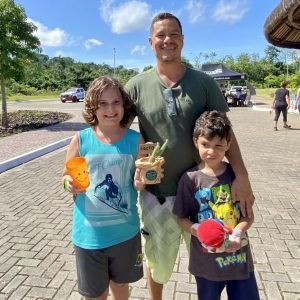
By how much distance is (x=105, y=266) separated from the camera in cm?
234

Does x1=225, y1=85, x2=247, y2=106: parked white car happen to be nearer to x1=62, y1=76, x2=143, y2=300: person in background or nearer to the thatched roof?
the thatched roof

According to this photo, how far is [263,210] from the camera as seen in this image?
5.22m

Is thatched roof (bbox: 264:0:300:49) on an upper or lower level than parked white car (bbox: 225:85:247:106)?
upper

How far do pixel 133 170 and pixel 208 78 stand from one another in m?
0.82

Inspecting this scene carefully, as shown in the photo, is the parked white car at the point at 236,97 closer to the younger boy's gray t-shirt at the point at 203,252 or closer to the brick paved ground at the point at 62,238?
the brick paved ground at the point at 62,238

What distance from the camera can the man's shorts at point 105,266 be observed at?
2301mm

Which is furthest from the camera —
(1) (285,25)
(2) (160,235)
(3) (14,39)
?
(3) (14,39)

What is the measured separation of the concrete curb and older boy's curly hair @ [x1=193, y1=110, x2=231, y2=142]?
21.4ft

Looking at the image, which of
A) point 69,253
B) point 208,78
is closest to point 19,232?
point 69,253

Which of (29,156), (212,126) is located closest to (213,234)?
(212,126)

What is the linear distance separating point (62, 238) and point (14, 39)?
36.3 ft

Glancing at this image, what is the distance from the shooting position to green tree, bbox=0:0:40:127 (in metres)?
13.0

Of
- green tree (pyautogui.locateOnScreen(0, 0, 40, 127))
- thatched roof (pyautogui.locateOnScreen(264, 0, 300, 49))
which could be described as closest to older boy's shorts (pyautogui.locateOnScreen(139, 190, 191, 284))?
thatched roof (pyautogui.locateOnScreen(264, 0, 300, 49))

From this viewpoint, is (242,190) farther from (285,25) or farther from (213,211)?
(285,25)
